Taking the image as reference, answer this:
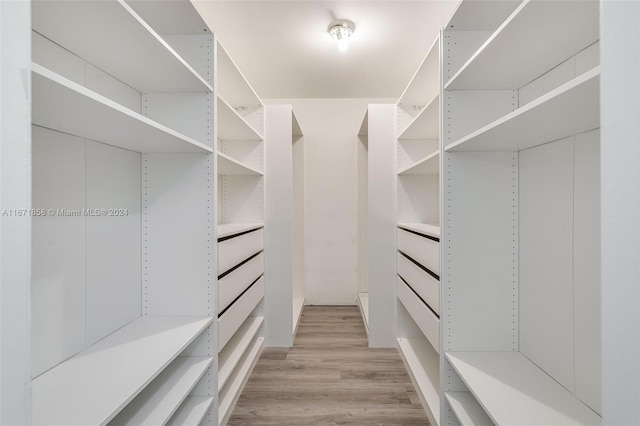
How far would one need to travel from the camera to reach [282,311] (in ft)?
8.98

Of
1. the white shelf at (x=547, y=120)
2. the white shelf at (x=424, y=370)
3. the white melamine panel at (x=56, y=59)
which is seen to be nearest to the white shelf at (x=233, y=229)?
the white melamine panel at (x=56, y=59)

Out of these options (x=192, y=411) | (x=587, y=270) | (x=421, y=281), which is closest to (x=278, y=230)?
(x=421, y=281)

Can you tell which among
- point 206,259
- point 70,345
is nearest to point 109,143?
point 206,259

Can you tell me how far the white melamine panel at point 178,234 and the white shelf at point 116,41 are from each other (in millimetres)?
Answer: 359

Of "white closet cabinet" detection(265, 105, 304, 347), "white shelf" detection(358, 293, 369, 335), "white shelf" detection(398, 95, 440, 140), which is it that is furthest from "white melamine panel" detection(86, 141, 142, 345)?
"white shelf" detection(358, 293, 369, 335)

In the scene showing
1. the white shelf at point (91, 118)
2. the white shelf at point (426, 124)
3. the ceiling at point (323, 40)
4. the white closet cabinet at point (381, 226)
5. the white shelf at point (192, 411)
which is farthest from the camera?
the white closet cabinet at point (381, 226)

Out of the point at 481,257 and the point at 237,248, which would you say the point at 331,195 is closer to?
the point at 237,248

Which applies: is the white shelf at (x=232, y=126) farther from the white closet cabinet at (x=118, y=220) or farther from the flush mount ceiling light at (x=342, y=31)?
the flush mount ceiling light at (x=342, y=31)

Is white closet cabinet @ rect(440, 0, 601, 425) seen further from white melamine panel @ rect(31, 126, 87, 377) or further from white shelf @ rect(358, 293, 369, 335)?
white shelf @ rect(358, 293, 369, 335)

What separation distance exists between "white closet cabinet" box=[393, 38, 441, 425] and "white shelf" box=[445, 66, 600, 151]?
41cm

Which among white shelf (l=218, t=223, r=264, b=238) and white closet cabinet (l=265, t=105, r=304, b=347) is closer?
white shelf (l=218, t=223, r=264, b=238)

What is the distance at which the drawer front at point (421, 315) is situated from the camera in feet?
5.45

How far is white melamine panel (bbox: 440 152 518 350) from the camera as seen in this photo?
1.52m

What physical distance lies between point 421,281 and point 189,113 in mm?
1613
